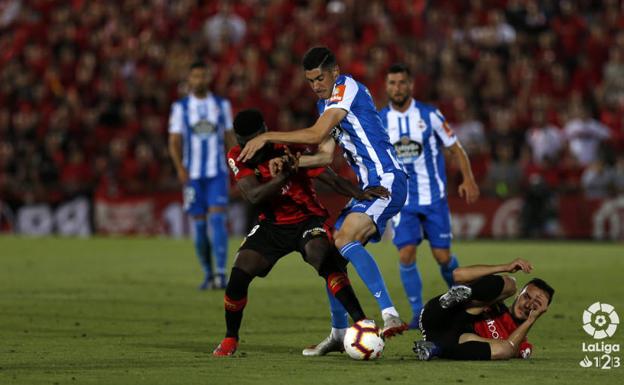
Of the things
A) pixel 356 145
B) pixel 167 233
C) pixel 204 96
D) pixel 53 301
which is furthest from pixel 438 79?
pixel 356 145

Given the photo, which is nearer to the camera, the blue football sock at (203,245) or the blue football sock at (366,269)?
the blue football sock at (366,269)

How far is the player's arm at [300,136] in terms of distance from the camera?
27.9ft

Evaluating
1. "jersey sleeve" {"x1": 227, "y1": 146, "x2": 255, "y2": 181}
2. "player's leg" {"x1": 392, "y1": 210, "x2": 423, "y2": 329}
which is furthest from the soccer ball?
"player's leg" {"x1": 392, "y1": 210, "x2": 423, "y2": 329}

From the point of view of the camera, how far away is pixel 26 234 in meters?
25.5

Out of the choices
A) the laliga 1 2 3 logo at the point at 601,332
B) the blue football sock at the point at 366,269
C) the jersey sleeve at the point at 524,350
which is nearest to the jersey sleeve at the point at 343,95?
the blue football sock at the point at 366,269

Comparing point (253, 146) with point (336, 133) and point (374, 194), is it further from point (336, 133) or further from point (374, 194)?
point (374, 194)

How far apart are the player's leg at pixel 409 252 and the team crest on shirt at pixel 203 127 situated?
423cm

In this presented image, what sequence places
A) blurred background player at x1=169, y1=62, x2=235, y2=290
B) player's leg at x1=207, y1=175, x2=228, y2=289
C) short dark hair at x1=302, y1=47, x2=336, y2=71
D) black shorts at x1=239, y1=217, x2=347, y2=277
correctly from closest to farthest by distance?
short dark hair at x1=302, y1=47, x2=336, y2=71, black shorts at x1=239, y1=217, x2=347, y2=277, player's leg at x1=207, y1=175, x2=228, y2=289, blurred background player at x1=169, y1=62, x2=235, y2=290

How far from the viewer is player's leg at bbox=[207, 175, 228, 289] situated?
14781 mm

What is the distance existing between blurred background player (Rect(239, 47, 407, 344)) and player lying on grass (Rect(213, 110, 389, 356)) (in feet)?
0.39

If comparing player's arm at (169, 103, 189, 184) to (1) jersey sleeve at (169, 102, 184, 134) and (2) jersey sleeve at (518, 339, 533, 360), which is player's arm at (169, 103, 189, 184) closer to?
(1) jersey sleeve at (169, 102, 184, 134)

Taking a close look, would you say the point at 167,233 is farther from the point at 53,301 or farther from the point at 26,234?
the point at 53,301

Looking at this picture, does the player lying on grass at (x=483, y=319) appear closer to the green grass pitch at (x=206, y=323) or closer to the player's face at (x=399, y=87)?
the green grass pitch at (x=206, y=323)

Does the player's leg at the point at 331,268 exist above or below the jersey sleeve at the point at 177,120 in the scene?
below
